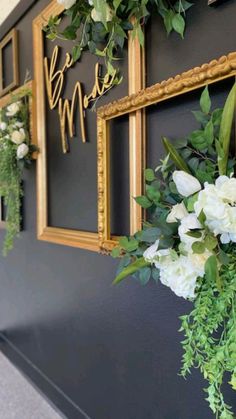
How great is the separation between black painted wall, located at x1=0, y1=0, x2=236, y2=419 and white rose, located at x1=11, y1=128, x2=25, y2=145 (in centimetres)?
19

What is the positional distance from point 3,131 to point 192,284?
1.67 metres

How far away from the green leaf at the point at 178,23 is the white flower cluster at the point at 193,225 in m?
0.49

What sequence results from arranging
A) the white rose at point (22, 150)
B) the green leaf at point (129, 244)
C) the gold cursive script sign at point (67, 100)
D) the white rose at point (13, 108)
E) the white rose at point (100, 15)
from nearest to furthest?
the green leaf at point (129, 244) < the white rose at point (100, 15) < the gold cursive script sign at point (67, 100) < the white rose at point (22, 150) < the white rose at point (13, 108)

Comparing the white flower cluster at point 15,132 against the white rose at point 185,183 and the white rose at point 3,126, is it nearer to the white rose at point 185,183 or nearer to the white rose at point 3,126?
the white rose at point 3,126

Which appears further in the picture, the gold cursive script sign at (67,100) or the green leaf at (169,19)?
the gold cursive script sign at (67,100)

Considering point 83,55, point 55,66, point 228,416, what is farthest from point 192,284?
point 55,66

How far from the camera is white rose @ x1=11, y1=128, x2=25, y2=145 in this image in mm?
2036

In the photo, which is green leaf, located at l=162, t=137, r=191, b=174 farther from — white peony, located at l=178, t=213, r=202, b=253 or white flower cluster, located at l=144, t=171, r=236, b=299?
white peony, located at l=178, t=213, r=202, b=253

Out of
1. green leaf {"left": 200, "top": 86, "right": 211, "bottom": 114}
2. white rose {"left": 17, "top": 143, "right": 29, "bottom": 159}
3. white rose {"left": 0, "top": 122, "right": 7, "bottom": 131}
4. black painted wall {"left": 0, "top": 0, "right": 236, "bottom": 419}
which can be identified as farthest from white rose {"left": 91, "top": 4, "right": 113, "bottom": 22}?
white rose {"left": 0, "top": 122, "right": 7, "bottom": 131}

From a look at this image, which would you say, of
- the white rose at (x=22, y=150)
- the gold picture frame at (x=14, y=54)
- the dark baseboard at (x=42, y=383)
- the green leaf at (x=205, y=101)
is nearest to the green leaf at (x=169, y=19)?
the green leaf at (x=205, y=101)

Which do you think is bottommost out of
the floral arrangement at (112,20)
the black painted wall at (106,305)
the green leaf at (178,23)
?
the black painted wall at (106,305)

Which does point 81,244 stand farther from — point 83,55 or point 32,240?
point 83,55

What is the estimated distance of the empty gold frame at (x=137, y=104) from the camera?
96 cm

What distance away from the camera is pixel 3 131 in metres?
2.14
